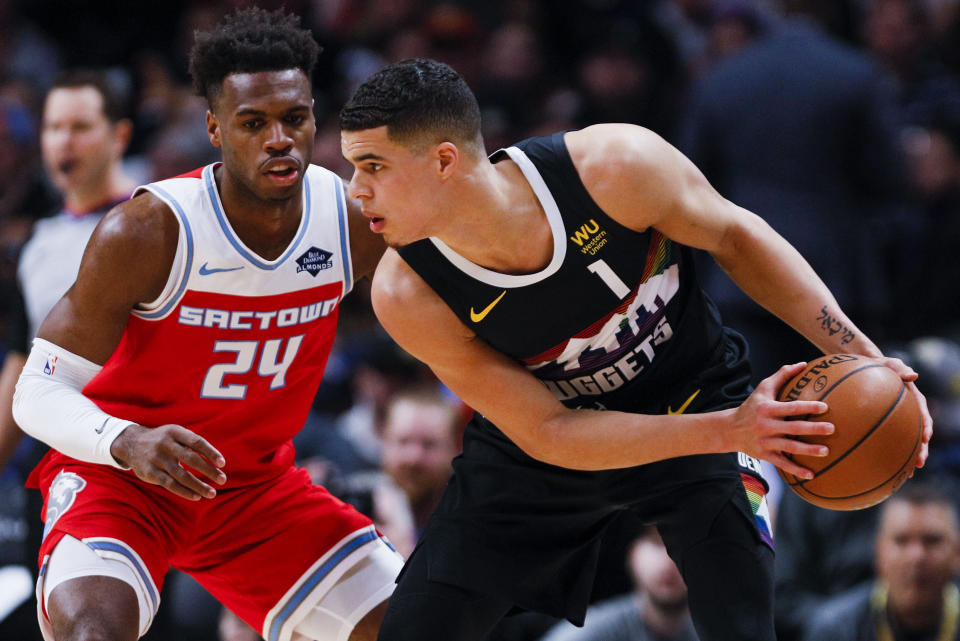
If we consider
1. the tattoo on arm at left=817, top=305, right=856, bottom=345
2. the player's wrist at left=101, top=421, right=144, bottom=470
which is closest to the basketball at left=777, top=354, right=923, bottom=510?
the tattoo on arm at left=817, top=305, right=856, bottom=345

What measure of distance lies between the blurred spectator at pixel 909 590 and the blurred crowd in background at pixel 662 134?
19 millimetres

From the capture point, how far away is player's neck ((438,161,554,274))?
3.71m

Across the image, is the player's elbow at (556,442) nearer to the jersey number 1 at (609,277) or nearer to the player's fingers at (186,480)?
the jersey number 1 at (609,277)

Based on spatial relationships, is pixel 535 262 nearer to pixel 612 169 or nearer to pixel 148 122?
pixel 612 169

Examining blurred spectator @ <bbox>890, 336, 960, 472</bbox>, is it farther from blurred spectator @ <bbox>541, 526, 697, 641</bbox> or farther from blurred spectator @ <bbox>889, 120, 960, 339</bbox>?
blurred spectator @ <bbox>541, 526, 697, 641</bbox>

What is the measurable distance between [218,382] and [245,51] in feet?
3.24

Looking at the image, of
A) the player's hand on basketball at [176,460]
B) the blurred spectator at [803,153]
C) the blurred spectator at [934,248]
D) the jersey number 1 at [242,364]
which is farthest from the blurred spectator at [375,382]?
the player's hand on basketball at [176,460]

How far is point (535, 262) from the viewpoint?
379cm

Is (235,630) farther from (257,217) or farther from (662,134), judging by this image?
(662,134)

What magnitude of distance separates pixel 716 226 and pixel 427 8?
670cm

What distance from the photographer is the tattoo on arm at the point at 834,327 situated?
3.77 metres

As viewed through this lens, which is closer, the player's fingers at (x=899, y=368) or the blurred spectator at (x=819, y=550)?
the player's fingers at (x=899, y=368)

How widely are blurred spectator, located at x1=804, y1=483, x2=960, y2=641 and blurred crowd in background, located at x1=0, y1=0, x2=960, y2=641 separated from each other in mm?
19

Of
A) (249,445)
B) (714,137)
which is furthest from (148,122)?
(249,445)
